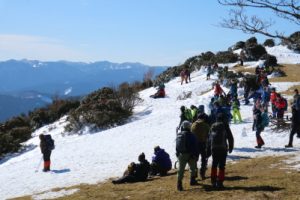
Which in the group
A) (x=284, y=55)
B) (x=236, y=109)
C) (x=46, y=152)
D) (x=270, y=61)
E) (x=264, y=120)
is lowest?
(x=46, y=152)

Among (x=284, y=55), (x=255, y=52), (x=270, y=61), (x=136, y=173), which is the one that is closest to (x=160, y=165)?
(x=136, y=173)

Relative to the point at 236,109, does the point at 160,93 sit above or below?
above

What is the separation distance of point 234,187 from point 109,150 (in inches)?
505

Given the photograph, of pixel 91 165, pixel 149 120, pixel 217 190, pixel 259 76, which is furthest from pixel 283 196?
pixel 259 76

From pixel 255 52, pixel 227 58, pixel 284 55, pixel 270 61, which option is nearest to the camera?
pixel 270 61

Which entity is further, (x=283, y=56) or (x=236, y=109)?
(x=283, y=56)

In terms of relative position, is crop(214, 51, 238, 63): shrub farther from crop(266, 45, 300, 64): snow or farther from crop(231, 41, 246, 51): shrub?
crop(231, 41, 246, 51): shrub

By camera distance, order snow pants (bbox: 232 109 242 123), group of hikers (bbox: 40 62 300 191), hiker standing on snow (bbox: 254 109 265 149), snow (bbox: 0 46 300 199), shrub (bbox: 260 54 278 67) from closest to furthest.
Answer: group of hikers (bbox: 40 62 300 191) < snow (bbox: 0 46 300 199) < hiker standing on snow (bbox: 254 109 265 149) < snow pants (bbox: 232 109 242 123) < shrub (bbox: 260 54 278 67)

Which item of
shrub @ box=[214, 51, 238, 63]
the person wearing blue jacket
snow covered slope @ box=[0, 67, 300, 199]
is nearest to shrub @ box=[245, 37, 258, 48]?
shrub @ box=[214, 51, 238, 63]

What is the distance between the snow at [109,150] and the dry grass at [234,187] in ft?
3.24

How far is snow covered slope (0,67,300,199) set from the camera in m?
18.6

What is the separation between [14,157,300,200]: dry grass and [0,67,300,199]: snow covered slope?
2.05m

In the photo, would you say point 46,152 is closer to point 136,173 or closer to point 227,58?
point 136,173

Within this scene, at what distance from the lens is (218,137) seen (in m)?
11.9
